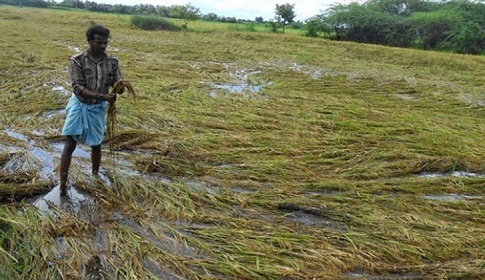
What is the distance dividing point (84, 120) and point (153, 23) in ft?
78.5

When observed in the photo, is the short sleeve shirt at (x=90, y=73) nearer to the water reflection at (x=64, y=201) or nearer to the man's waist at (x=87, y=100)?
the man's waist at (x=87, y=100)

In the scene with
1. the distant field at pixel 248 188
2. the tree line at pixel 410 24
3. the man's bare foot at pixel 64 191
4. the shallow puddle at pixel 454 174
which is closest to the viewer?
the distant field at pixel 248 188

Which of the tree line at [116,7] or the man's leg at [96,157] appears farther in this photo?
the tree line at [116,7]

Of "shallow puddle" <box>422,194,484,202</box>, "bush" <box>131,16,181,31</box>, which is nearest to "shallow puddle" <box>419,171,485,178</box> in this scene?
"shallow puddle" <box>422,194,484,202</box>

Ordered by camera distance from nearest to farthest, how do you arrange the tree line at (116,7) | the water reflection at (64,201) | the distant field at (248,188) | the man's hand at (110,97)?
the distant field at (248,188), the water reflection at (64,201), the man's hand at (110,97), the tree line at (116,7)

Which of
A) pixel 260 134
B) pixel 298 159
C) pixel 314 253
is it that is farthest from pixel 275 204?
pixel 260 134

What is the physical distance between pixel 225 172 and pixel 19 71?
682 centimetres

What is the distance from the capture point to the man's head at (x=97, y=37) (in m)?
3.20

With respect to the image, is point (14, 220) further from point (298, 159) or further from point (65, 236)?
point (298, 159)

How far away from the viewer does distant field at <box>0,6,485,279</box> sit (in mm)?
2627

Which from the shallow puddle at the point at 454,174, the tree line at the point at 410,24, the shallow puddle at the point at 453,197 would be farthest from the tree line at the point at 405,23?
the shallow puddle at the point at 453,197

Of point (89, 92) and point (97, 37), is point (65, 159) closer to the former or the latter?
point (89, 92)

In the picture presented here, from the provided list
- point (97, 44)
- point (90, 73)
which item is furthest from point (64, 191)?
point (97, 44)

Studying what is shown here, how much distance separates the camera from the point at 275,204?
3.45m
